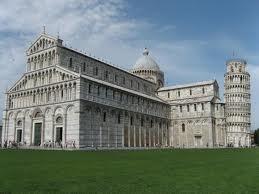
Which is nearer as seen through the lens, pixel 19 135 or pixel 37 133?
pixel 37 133

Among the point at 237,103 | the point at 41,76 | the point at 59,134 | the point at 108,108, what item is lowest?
the point at 59,134

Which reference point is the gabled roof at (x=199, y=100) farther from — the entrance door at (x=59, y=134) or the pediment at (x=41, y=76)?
the entrance door at (x=59, y=134)

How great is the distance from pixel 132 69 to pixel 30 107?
34.1 m

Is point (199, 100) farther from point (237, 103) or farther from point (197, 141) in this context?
point (237, 103)

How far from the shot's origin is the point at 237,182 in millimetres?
10867

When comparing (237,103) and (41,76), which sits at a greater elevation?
(41,76)

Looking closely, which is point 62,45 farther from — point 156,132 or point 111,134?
point 156,132

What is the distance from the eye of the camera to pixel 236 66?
3054 inches

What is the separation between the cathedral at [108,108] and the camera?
46.1m

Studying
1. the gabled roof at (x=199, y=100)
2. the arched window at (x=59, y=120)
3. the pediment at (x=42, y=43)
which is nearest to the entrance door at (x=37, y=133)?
the arched window at (x=59, y=120)

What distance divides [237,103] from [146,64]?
23.7 m

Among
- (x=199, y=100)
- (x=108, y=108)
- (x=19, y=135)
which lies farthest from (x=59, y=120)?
(x=199, y=100)

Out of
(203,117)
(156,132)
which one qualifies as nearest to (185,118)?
(203,117)

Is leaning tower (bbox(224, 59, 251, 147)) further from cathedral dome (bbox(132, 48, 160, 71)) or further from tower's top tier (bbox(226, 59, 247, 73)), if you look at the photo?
cathedral dome (bbox(132, 48, 160, 71))
